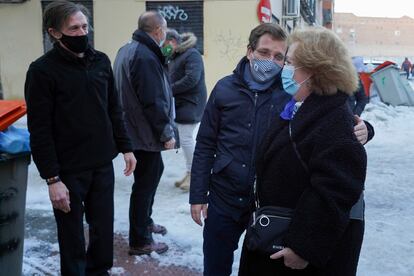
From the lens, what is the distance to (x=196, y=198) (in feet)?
8.77

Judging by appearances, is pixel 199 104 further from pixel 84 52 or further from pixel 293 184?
pixel 293 184

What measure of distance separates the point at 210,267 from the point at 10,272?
1.24 m

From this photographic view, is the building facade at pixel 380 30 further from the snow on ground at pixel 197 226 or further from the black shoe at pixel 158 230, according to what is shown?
the black shoe at pixel 158 230

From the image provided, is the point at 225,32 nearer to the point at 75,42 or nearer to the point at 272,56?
the point at 75,42

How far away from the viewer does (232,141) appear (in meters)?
2.56

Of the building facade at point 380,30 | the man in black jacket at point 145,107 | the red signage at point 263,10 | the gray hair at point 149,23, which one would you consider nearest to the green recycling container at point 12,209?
the man in black jacket at point 145,107

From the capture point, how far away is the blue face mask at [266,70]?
253 cm

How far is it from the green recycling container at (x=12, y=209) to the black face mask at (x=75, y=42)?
684mm

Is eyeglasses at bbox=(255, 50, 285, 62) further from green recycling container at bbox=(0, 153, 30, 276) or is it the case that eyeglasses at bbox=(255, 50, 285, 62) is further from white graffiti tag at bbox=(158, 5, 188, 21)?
→ white graffiti tag at bbox=(158, 5, 188, 21)

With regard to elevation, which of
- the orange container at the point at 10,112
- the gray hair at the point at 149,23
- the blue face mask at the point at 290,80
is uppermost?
the gray hair at the point at 149,23

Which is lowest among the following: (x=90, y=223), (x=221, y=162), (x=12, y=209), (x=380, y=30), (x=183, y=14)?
(x=90, y=223)

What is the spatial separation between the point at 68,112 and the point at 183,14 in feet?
30.6

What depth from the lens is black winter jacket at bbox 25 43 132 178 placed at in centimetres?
274

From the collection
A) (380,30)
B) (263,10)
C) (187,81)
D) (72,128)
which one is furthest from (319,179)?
(380,30)
